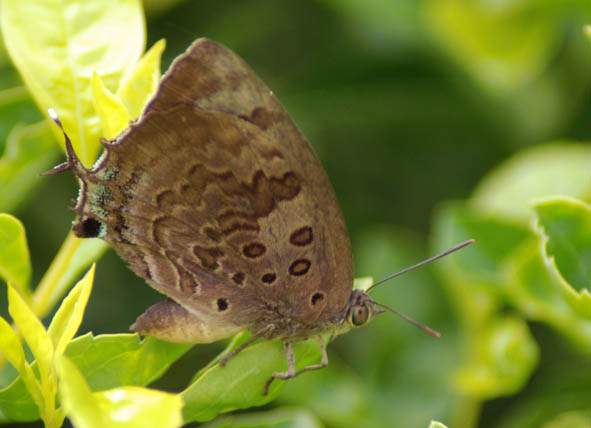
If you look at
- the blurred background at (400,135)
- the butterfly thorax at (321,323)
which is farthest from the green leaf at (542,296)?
the butterfly thorax at (321,323)

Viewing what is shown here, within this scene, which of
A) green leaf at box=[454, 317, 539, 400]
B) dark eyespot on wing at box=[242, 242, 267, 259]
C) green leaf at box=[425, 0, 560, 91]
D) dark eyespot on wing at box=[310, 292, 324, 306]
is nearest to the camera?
dark eyespot on wing at box=[242, 242, 267, 259]

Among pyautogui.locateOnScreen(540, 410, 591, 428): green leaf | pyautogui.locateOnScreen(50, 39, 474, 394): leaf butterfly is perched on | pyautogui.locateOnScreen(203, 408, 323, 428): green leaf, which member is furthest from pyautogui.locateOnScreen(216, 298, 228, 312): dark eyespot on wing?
pyautogui.locateOnScreen(540, 410, 591, 428): green leaf

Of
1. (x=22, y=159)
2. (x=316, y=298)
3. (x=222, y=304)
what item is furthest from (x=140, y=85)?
(x=316, y=298)

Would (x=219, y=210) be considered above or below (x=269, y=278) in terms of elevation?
above

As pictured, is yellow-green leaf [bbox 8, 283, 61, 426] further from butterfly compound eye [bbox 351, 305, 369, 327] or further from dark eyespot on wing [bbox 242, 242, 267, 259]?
butterfly compound eye [bbox 351, 305, 369, 327]

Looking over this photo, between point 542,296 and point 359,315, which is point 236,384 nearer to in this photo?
point 359,315

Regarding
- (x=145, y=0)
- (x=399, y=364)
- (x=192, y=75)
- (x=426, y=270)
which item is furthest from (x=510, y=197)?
(x=145, y=0)

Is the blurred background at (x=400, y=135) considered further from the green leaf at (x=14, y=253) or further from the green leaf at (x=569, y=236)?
the green leaf at (x=14, y=253)
